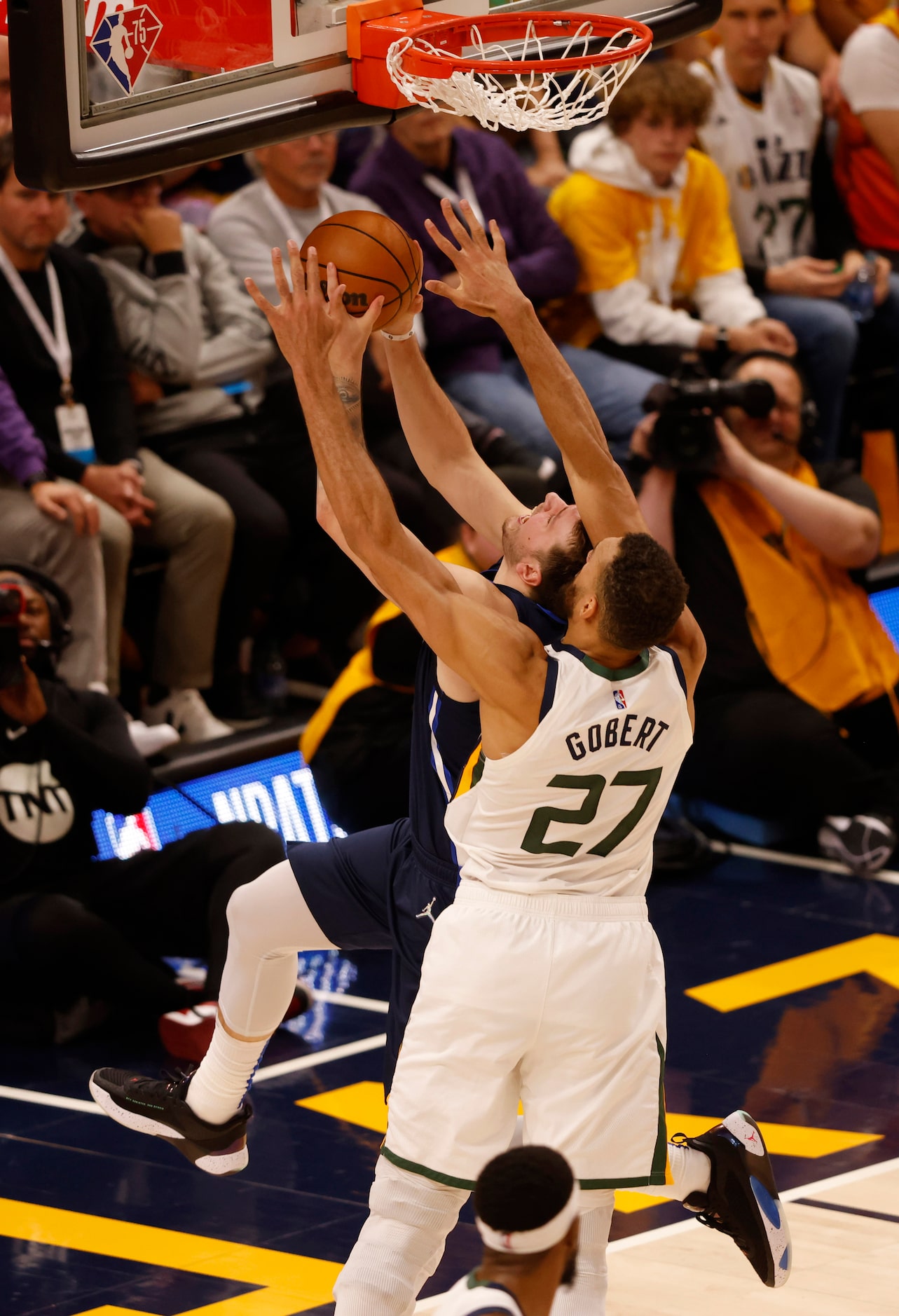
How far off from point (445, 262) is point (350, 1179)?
4.00 metres

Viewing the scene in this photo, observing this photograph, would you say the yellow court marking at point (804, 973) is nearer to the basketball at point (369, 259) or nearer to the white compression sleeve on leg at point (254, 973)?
the white compression sleeve on leg at point (254, 973)

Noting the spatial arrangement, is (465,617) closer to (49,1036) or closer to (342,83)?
(342,83)

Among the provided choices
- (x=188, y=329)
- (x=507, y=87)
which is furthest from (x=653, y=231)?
(x=507, y=87)

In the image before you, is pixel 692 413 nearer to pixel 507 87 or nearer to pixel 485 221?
pixel 485 221

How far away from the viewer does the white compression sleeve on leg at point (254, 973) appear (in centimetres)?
452

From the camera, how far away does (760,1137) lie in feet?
15.0

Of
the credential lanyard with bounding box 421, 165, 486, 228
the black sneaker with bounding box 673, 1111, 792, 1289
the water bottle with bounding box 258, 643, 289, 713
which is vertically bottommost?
the black sneaker with bounding box 673, 1111, 792, 1289

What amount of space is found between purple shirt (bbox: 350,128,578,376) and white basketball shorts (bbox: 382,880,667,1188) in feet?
14.8

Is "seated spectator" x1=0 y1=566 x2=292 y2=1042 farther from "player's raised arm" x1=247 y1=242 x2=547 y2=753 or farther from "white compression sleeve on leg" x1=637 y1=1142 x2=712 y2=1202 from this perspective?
"player's raised arm" x1=247 y1=242 x2=547 y2=753

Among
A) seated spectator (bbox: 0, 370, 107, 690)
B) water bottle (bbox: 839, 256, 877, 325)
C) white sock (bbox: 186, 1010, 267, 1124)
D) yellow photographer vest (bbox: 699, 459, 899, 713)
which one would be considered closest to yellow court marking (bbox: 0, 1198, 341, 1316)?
white sock (bbox: 186, 1010, 267, 1124)

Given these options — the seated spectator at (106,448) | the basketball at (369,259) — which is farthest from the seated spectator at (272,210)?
the basketball at (369,259)

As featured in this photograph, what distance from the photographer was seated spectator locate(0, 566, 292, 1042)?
591 centimetres

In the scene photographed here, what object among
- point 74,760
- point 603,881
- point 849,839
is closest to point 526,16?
point 603,881

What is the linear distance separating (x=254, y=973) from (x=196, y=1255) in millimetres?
840
